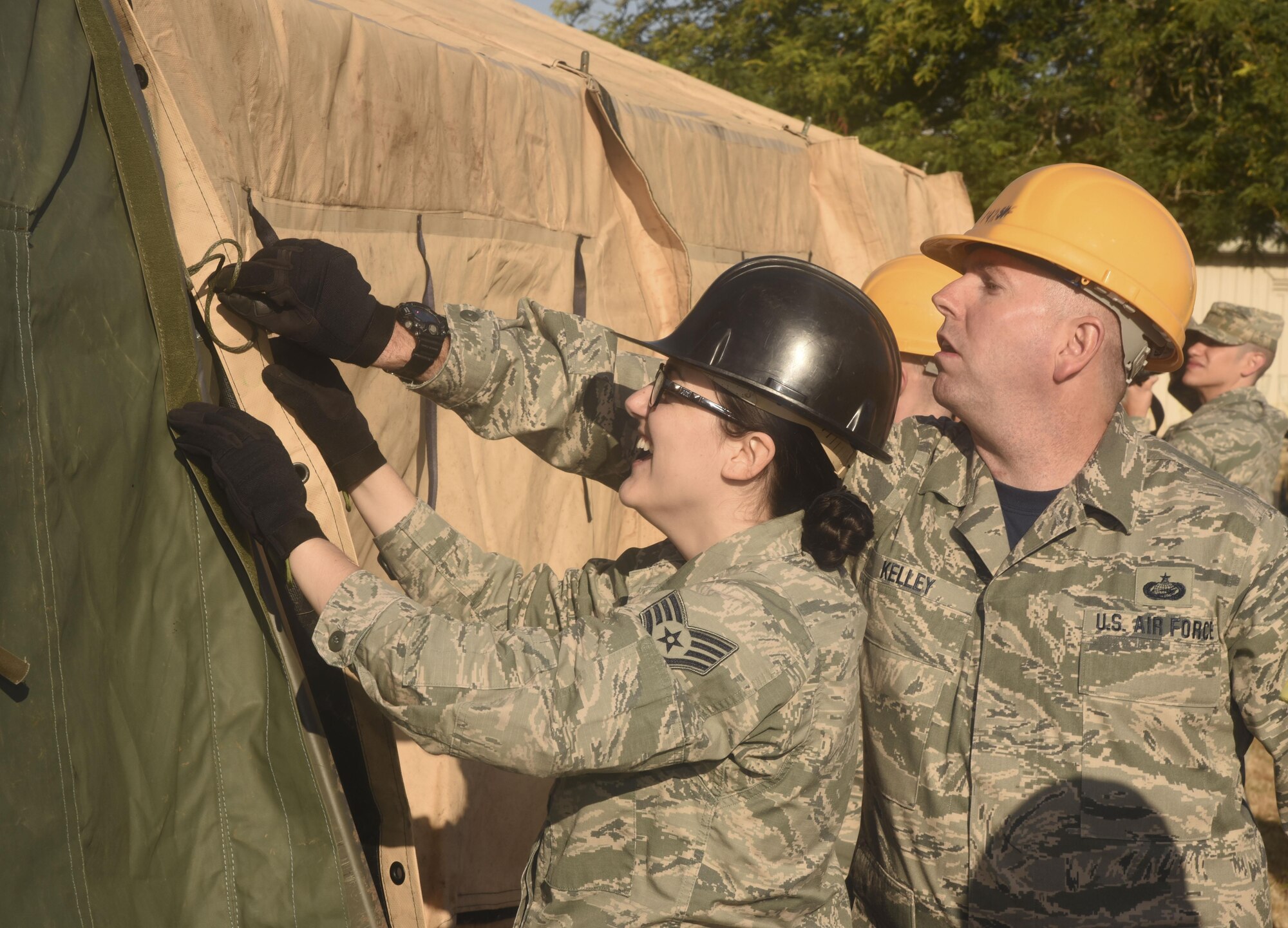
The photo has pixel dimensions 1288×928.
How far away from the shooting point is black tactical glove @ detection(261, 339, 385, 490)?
187cm

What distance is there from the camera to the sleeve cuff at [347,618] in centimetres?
161

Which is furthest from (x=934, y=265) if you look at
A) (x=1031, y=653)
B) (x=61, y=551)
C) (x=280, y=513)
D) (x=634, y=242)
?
(x=61, y=551)

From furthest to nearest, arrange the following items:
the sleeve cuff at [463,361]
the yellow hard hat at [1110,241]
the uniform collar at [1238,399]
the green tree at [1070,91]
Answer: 1. the green tree at [1070,91]
2. the uniform collar at [1238,399]
3. the yellow hard hat at [1110,241]
4. the sleeve cuff at [463,361]

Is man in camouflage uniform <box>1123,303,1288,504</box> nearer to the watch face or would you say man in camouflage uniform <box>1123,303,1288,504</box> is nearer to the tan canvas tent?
the tan canvas tent

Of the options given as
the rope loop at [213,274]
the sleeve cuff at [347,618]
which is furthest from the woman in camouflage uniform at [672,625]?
the rope loop at [213,274]

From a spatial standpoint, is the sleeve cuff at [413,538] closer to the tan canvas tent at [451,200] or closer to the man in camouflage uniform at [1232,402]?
the tan canvas tent at [451,200]

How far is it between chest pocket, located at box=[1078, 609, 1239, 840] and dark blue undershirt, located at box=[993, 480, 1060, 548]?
243mm

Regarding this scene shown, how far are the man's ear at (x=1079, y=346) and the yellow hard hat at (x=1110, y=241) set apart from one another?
0.07 meters

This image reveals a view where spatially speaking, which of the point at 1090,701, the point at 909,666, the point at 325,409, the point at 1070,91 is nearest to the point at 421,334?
the point at 325,409

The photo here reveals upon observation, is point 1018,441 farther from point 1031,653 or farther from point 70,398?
point 70,398

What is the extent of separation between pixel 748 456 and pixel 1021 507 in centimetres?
68

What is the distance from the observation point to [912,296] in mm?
3539

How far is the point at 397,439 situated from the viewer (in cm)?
290

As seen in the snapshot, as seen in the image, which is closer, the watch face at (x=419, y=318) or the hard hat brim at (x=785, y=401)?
the hard hat brim at (x=785, y=401)
